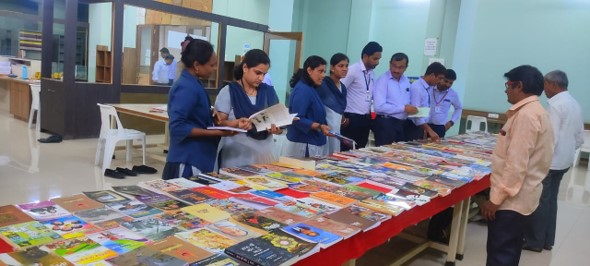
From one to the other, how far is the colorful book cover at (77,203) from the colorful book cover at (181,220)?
26cm

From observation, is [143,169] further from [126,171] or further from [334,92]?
[334,92]

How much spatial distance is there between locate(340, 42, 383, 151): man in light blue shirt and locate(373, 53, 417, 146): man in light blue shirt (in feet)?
0.31

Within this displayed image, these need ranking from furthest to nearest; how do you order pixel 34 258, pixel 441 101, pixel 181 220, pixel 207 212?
pixel 441 101, pixel 207 212, pixel 181 220, pixel 34 258

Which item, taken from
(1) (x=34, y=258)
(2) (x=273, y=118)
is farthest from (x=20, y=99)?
(1) (x=34, y=258)

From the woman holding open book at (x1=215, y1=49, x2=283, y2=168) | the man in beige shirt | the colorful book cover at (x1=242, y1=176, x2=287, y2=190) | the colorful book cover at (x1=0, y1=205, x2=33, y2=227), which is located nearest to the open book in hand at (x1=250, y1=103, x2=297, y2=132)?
the woman holding open book at (x1=215, y1=49, x2=283, y2=168)

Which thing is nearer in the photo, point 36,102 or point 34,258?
point 34,258

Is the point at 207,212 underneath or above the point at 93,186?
above

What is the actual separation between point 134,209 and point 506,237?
186cm

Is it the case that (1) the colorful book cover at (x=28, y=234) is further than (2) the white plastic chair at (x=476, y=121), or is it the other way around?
(2) the white plastic chair at (x=476, y=121)

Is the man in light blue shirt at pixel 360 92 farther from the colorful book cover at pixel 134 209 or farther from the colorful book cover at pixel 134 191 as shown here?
the colorful book cover at pixel 134 209

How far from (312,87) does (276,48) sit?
20.1 ft

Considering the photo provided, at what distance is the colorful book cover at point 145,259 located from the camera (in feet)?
3.84

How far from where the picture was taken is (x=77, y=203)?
159 centimetres

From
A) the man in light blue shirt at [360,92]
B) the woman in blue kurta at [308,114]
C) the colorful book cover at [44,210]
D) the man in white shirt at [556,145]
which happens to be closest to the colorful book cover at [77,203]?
the colorful book cover at [44,210]
